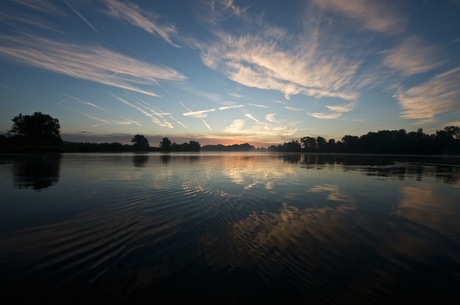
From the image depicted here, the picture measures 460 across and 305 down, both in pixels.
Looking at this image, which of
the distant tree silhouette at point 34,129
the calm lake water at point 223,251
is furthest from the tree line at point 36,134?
the calm lake water at point 223,251

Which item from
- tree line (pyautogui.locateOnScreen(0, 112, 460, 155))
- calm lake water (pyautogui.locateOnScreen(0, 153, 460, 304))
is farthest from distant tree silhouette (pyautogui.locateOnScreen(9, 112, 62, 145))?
calm lake water (pyautogui.locateOnScreen(0, 153, 460, 304))

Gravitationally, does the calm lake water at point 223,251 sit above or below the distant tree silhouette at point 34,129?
below

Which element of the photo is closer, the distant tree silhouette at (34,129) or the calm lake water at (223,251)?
the calm lake water at (223,251)

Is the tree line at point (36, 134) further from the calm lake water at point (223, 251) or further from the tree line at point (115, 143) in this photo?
the calm lake water at point (223, 251)

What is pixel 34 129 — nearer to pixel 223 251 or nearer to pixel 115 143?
pixel 115 143

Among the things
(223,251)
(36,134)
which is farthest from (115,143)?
(223,251)

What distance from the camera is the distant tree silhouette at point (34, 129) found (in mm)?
111769

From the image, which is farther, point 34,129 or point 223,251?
point 34,129

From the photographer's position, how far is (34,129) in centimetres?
11375

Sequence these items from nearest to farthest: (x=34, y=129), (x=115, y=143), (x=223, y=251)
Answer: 1. (x=223, y=251)
2. (x=34, y=129)
3. (x=115, y=143)

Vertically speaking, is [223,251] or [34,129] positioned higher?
[34,129]

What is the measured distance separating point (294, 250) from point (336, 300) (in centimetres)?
243

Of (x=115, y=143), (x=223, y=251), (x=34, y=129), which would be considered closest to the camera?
(x=223, y=251)

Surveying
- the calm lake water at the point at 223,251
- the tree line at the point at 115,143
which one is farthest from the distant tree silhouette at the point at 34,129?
the calm lake water at the point at 223,251
